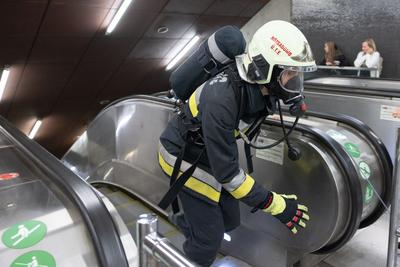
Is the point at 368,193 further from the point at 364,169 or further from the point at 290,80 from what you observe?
the point at 290,80

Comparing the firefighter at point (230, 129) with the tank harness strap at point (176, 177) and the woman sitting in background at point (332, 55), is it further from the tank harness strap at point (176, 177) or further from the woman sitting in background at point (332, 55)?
the woman sitting in background at point (332, 55)

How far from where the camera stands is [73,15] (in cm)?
694

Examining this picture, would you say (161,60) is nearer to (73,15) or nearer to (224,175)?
(73,15)

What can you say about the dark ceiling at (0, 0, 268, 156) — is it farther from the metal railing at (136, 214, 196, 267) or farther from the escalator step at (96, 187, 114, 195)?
the metal railing at (136, 214, 196, 267)

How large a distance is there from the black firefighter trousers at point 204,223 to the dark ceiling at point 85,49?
→ 5.36 meters

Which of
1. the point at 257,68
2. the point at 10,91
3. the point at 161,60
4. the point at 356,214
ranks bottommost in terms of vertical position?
the point at 356,214

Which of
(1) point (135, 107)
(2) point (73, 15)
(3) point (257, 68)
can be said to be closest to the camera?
(3) point (257, 68)

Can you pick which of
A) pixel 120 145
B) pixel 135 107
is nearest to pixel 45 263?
pixel 135 107

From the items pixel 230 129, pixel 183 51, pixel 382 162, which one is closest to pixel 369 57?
pixel 183 51

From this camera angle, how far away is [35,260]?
118cm

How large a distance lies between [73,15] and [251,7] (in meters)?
4.48

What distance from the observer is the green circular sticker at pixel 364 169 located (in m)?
2.29

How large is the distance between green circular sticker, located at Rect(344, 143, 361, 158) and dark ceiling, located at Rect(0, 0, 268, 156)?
18.6 ft

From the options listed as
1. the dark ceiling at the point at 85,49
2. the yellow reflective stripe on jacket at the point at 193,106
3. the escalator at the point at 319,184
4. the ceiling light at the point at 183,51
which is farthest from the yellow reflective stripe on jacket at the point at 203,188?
the ceiling light at the point at 183,51
